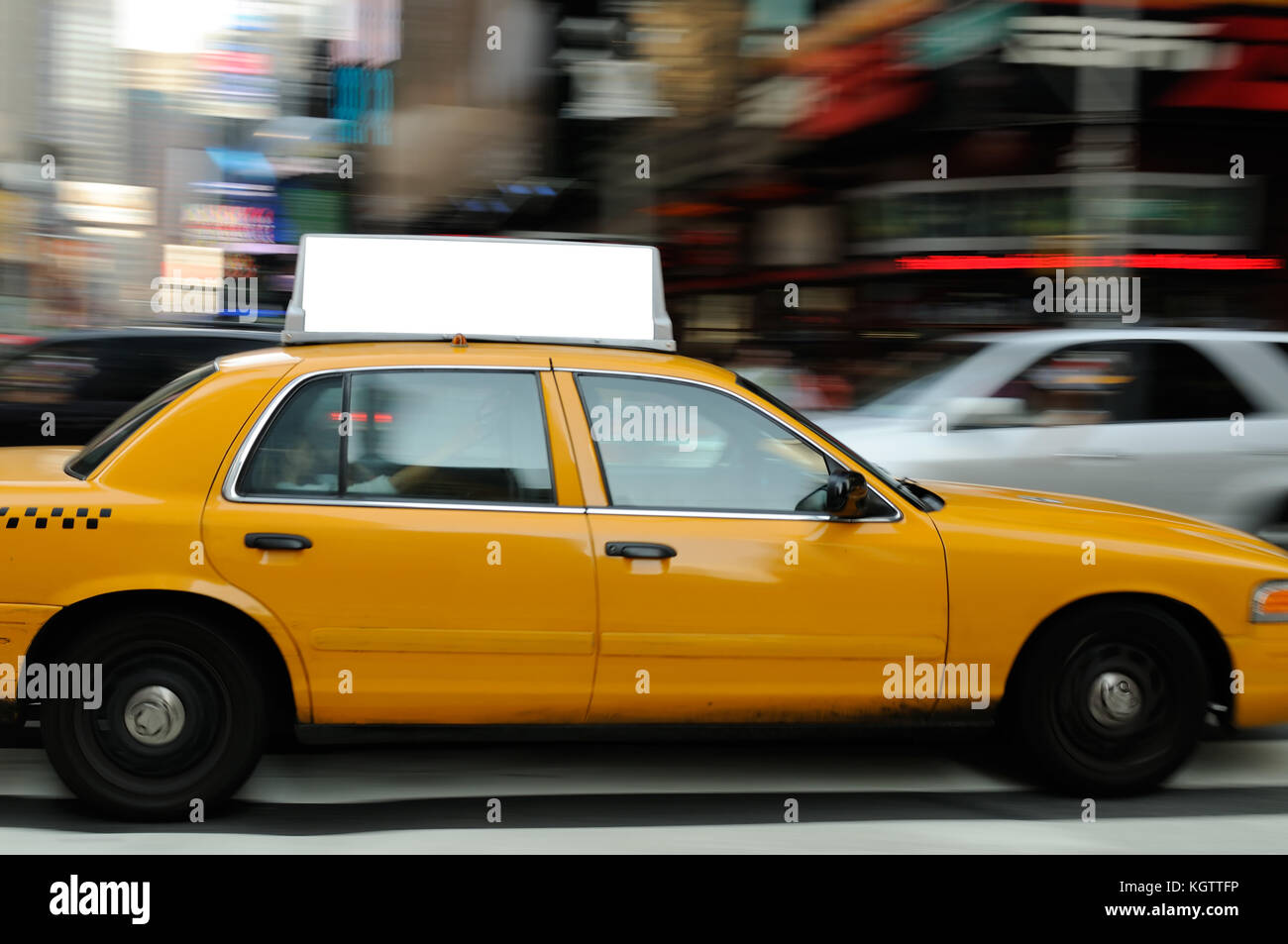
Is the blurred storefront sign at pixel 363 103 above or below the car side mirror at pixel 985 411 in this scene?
above

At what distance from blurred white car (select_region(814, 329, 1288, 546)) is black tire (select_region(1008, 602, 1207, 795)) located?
9.41 feet

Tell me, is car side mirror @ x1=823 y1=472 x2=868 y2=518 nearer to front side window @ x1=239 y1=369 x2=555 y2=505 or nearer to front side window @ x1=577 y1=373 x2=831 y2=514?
front side window @ x1=577 y1=373 x2=831 y2=514

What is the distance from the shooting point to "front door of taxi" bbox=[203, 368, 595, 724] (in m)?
4.38

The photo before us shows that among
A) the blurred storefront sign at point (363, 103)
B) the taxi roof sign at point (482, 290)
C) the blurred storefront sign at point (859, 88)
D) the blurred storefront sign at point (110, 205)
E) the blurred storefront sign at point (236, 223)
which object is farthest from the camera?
the blurred storefront sign at point (110, 205)

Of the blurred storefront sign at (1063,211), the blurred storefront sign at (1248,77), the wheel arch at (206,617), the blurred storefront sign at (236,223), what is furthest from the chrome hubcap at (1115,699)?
the blurred storefront sign at (236,223)

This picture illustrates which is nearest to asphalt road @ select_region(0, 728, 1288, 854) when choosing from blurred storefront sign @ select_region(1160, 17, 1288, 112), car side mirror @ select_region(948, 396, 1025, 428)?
car side mirror @ select_region(948, 396, 1025, 428)

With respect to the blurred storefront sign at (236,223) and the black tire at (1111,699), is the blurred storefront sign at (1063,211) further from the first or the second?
the blurred storefront sign at (236,223)

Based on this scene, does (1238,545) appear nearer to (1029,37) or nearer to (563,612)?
(563,612)

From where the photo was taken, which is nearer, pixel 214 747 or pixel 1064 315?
pixel 214 747

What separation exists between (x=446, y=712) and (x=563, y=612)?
0.50 metres

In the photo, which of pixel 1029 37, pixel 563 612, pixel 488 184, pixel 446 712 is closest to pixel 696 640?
pixel 563 612

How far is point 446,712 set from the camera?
4480mm

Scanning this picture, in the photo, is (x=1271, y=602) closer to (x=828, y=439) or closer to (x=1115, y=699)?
(x=1115, y=699)

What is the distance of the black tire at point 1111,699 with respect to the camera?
15.5 feet
